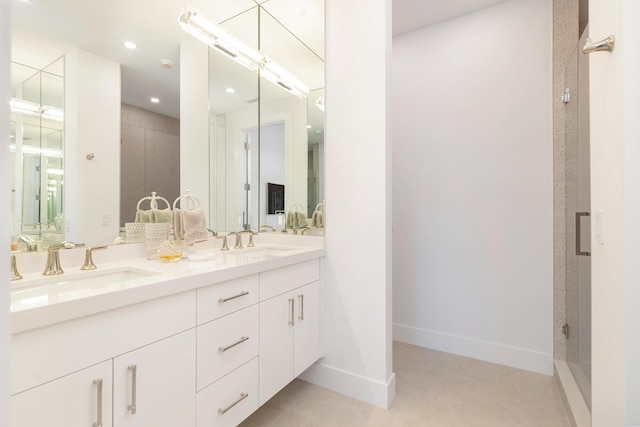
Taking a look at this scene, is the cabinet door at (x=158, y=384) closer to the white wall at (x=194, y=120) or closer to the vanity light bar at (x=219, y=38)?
the white wall at (x=194, y=120)

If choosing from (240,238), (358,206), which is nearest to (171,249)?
(240,238)

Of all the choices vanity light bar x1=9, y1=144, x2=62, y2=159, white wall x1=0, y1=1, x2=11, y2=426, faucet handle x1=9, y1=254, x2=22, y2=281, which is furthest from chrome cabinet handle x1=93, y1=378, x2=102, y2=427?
vanity light bar x1=9, y1=144, x2=62, y2=159

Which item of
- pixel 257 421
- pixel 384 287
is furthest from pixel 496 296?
pixel 257 421

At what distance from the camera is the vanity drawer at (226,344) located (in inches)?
47.5

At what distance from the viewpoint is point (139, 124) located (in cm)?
156

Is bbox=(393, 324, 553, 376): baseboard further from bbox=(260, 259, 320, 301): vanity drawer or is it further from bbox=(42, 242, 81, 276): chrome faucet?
bbox=(42, 242, 81, 276): chrome faucet

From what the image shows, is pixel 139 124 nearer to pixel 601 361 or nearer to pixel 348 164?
pixel 348 164

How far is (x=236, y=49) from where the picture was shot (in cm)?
204

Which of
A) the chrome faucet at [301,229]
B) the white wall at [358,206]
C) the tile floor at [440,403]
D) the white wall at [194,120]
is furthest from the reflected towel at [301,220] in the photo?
the tile floor at [440,403]

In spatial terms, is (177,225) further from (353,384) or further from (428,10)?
(428,10)

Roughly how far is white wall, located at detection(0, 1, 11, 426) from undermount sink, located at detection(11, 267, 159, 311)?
58cm

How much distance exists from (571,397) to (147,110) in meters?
2.81

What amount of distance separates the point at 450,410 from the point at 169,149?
218cm

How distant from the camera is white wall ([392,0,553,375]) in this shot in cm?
216
